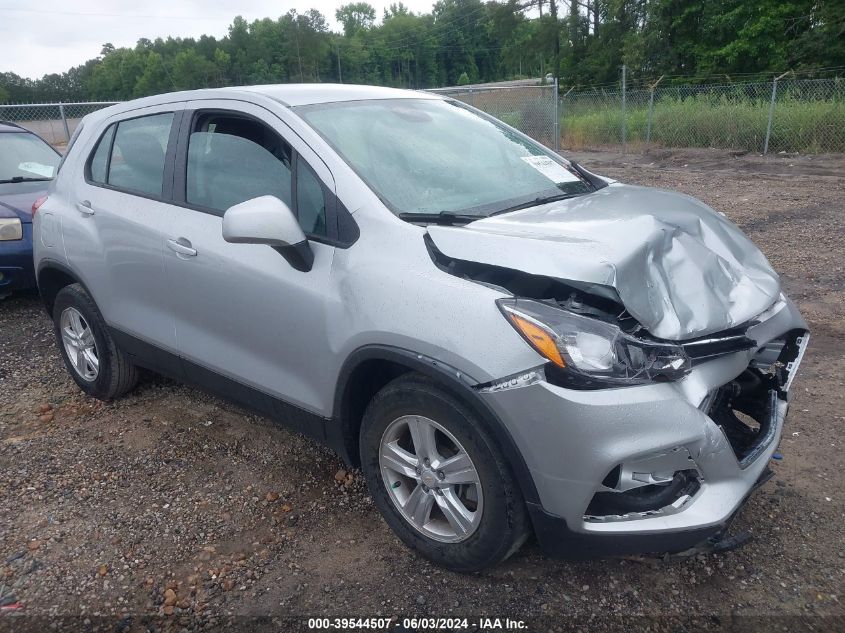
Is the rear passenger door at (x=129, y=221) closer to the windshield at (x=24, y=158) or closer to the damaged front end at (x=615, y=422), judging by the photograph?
the damaged front end at (x=615, y=422)

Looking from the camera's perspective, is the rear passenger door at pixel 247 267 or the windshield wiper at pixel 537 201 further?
the windshield wiper at pixel 537 201

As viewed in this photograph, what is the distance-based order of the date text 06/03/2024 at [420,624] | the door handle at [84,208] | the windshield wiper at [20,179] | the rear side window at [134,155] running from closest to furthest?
the date text 06/03/2024 at [420,624]
the rear side window at [134,155]
the door handle at [84,208]
the windshield wiper at [20,179]

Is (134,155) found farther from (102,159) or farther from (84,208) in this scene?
(84,208)

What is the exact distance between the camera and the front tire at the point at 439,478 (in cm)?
230

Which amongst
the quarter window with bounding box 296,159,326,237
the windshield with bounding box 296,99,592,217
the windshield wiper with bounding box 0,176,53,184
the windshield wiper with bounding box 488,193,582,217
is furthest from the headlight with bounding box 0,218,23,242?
the windshield wiper with bounding box 488,193,582,217

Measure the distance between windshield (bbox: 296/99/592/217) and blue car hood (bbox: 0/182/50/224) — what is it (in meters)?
4.30

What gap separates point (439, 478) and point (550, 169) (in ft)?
5.97

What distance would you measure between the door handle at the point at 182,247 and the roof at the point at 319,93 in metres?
0.78

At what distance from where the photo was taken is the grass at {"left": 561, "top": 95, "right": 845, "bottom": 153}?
48.3ft

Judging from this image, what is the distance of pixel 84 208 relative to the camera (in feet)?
12.8

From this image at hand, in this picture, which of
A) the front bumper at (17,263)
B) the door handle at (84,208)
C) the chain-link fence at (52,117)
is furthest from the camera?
the chain-link fence at (52,117)

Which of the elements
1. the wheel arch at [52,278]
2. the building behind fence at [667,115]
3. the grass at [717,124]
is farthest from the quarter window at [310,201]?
the grass at [717,124]

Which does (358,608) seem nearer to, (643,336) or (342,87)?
(643,336)

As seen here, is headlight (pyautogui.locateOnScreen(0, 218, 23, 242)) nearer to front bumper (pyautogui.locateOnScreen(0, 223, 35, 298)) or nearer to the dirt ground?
front bumper (pyautogui.locateOnScreen(0, 223, 35, 298))
